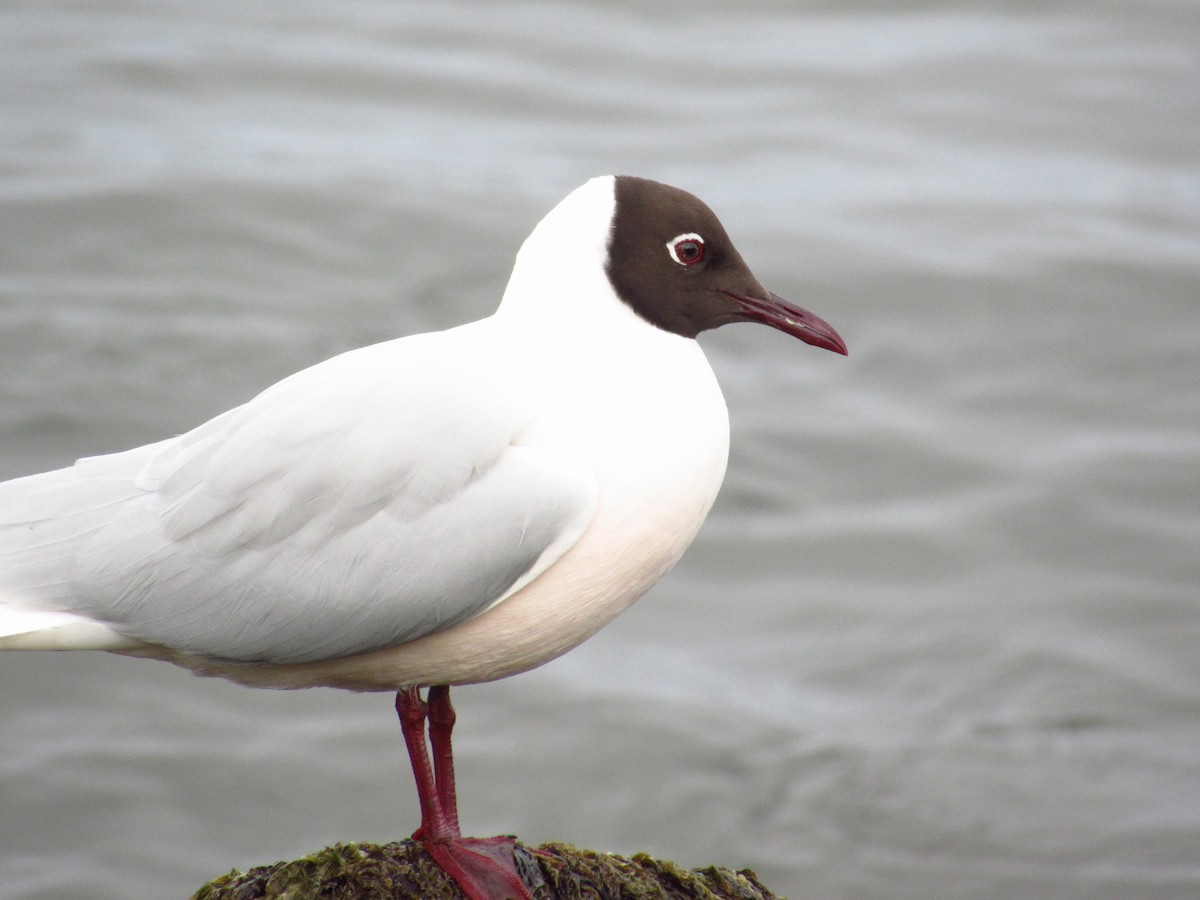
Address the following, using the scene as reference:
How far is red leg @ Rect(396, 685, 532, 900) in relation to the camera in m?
4.60

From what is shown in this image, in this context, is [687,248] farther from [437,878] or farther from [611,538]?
[437,878]

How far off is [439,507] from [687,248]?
3.67 feet

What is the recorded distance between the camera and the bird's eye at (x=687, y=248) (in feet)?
16.0

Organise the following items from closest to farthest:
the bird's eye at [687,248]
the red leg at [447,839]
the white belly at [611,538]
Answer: the white belly at [611,538], the red leg at [447,839], the bird's eye at [687,248]

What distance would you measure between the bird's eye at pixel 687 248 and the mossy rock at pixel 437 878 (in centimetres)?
185

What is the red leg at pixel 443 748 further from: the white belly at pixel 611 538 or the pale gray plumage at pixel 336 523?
the pale gray plumage at pixel 336 523

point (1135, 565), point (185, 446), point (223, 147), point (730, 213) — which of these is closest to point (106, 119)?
point (223, 147)

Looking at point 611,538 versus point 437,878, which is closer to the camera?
point 611,538

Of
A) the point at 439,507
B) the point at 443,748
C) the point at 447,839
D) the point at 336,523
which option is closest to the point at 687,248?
the point at 439,507

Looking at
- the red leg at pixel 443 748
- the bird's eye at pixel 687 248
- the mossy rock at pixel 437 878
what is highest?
the bird's eye at pixel 687 248

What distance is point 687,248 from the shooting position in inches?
193

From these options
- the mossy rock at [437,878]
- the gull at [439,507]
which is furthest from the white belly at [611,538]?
the mossy rock at [437,878]

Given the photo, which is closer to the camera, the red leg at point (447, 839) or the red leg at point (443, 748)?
the red leg at point (447, 839)

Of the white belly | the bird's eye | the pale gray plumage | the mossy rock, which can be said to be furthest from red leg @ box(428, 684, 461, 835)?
the bird's eye
